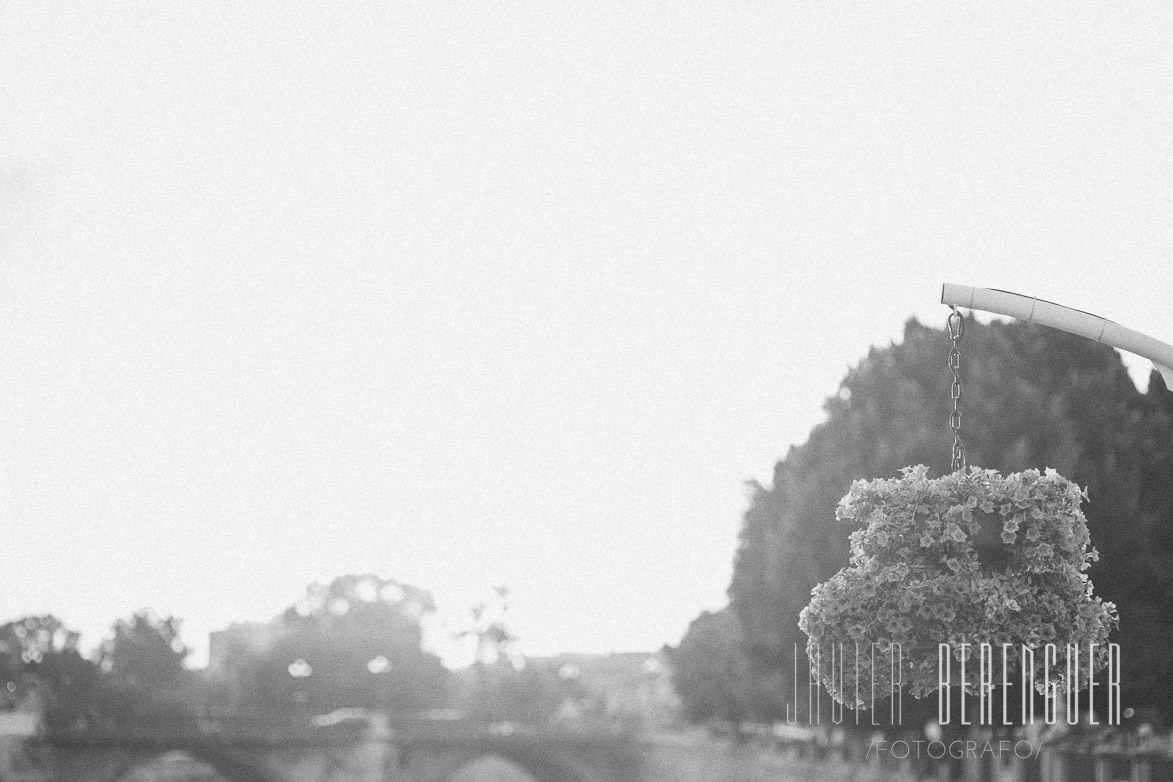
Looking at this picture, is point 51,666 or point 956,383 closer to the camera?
point 956,383

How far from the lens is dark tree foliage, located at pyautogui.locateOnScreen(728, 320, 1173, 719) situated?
86.0 ft

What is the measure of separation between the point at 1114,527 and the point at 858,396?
5.57 m

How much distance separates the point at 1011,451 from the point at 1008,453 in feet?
1.21

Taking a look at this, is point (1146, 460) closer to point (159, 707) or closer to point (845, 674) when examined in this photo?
point (845, 674)

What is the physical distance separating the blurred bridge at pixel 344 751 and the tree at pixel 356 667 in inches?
410

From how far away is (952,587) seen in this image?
33.7 ft

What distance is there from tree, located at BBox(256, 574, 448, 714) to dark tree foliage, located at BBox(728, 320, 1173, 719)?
64.8 m

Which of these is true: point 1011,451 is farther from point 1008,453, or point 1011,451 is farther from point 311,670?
point 311,670

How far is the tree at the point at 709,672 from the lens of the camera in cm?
3962

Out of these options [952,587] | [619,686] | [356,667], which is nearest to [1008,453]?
[952,587]

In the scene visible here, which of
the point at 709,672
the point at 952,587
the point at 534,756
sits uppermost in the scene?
the point at 952,587

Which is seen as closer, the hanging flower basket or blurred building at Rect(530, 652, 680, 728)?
the hanging flower basket

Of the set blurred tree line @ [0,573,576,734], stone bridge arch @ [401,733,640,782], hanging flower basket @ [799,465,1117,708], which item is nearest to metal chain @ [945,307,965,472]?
hanging flower basket @ [799,465,1117,708]

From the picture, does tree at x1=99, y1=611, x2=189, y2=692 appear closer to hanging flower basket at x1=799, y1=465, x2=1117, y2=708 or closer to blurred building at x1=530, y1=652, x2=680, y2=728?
blurred building at x1=530, y1=652, x2=680, y2=728
